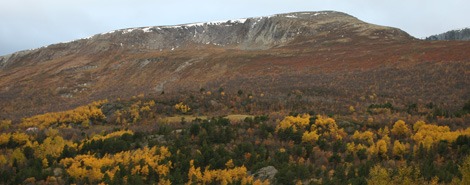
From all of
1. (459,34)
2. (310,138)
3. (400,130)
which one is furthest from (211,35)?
(459,34)

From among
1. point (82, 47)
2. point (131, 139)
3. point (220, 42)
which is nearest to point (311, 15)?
point (220, 42)

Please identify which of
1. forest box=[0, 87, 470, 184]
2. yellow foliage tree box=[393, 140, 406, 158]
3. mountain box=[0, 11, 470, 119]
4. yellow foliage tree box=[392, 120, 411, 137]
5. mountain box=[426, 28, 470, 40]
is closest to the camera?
forest box=[0, 87, 470, 184]

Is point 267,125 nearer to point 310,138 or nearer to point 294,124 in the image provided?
point 294,124

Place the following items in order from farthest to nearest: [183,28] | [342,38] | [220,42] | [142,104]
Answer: [183,28], [220,42], [342,38], [142,104]

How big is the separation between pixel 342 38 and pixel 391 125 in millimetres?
60328

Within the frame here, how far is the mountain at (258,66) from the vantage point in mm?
29953

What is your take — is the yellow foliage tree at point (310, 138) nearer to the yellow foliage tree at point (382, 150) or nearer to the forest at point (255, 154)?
the forest at point (255, 154)

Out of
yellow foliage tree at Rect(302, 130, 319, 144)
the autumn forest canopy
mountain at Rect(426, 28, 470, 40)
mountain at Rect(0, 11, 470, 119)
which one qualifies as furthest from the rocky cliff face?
yellow foliage tree at Rect(302, 130, 319, 144)

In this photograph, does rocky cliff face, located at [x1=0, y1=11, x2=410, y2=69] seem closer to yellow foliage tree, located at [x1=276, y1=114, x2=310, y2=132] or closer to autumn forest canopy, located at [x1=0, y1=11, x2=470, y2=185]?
autumn forest canopy, located at [x1=0, y1=11, x2=470, y2=185]

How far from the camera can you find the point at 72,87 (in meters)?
56.3

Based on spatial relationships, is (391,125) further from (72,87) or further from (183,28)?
(183,28)

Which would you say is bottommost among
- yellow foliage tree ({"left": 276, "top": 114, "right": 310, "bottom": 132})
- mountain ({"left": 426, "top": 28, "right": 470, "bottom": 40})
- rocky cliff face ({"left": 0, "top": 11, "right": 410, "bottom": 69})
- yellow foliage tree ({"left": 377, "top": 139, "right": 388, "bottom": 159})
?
yellow foliage tree ({"left": 377, "top": 139, "right": 388, "bottom": 159})

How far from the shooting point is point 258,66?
51188 millimetres

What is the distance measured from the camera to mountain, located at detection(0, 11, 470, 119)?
98.3ft
